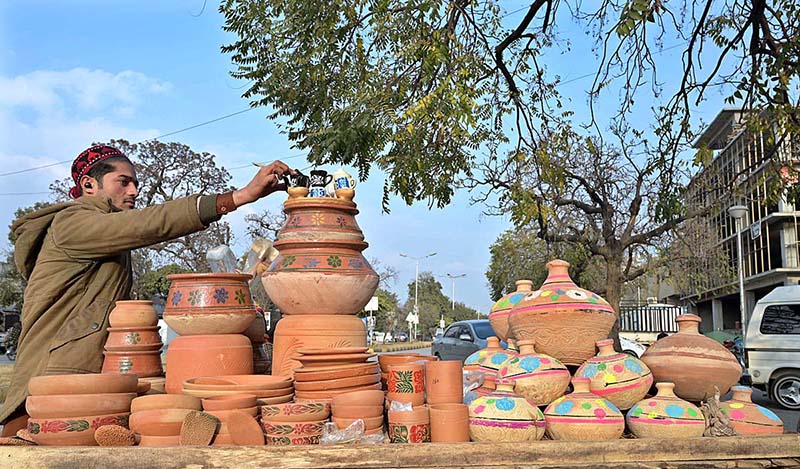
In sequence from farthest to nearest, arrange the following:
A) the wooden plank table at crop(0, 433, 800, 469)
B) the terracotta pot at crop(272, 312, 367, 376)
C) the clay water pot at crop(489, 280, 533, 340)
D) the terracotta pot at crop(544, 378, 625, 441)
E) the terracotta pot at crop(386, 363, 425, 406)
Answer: the clay water pot at crop(489, 280, 533, 340) < the terracotta pot at crop(272, 312, 367, 376) < the terracotta pot at crop(386, 363, 425, 406) < the terracotta pot at crop(544, 378, 625, 441) < the wooden plank table at crop(0, 433, 800, 469)

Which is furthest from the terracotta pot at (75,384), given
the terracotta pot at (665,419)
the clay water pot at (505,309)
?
the clay water pot at (505,309)

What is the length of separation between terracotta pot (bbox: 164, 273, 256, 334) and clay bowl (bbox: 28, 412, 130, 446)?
46 cm

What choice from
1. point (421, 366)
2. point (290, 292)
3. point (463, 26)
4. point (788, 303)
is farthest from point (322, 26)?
point (788, 303)

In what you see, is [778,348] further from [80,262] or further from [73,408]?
[73,408]

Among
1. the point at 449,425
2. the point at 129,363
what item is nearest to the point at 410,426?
the point at 449,425

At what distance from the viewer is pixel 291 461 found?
174 cm

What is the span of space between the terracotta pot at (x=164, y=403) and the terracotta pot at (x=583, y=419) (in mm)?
1122

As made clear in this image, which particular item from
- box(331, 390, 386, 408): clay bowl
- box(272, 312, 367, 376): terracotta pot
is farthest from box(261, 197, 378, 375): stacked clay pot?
box(331, 390, 386, 408): clay bowl

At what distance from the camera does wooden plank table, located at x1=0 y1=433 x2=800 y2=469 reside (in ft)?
5.66

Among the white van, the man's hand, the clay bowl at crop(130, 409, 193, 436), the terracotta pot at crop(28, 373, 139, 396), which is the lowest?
the white van

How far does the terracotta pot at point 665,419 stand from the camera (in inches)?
78.2

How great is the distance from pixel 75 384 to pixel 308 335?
30.2 inches

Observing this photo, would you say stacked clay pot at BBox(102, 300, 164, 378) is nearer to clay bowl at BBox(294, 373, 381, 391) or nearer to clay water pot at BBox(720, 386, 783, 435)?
clay bowl at BBox(294, 373, 381, 391)

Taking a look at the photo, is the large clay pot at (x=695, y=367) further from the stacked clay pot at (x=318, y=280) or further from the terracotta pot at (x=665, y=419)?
the stacked clay pot at (x=318, y=280)
